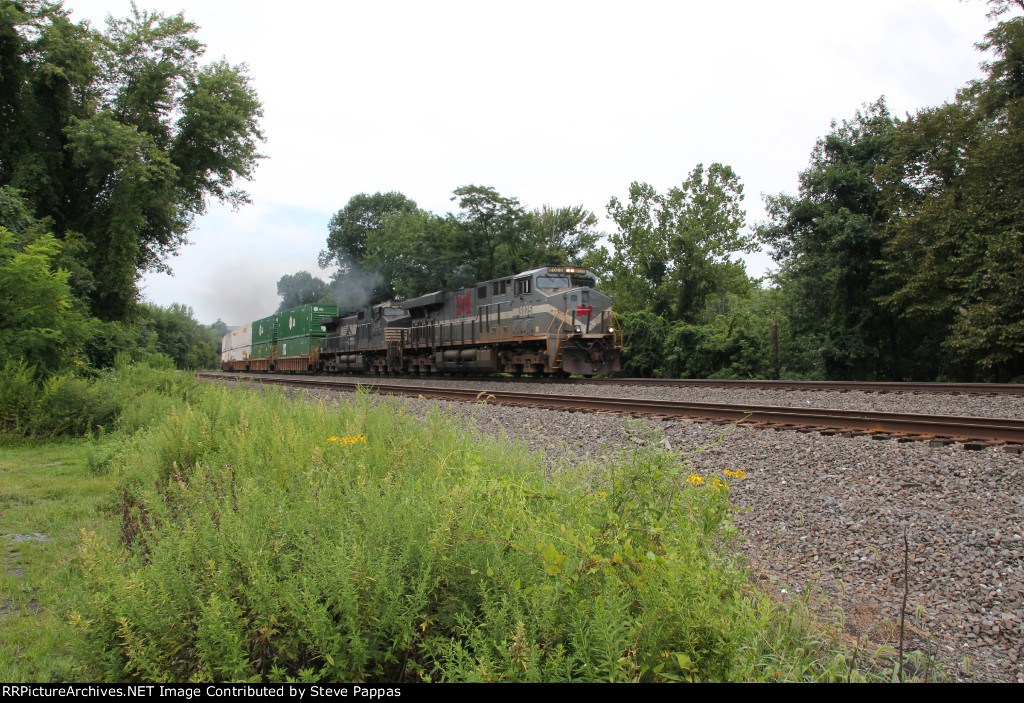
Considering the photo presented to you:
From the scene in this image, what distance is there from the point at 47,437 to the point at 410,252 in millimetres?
33519

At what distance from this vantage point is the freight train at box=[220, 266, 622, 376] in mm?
17531

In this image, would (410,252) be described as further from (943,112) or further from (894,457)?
(894,457)

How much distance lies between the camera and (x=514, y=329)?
61.1 feet

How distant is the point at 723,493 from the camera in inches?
130

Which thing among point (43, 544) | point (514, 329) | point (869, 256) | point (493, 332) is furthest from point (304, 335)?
point (43, 544)

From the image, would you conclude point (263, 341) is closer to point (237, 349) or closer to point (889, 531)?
point (237, 349)

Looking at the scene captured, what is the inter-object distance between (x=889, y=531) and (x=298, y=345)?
35.0m

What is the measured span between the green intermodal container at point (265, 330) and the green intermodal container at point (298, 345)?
132 centimetres

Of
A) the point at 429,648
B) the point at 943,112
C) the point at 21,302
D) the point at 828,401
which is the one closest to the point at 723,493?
the point at 429,648

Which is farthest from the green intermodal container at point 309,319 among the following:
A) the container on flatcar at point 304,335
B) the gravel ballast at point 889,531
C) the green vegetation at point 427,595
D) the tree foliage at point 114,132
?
the green vegetation at point 427,595

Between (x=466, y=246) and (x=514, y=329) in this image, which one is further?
(x=466, y=246)

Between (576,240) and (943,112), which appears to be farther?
(576,240)

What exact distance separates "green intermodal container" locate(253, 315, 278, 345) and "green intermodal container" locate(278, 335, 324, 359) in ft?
4.33

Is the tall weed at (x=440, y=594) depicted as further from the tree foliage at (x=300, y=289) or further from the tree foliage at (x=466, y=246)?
the tree foliage at (x=300, y=289)
